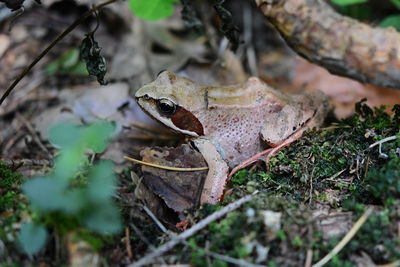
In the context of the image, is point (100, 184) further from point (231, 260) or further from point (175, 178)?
point (175, 178)

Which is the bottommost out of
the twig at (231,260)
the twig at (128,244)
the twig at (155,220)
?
the twig at (128,244)

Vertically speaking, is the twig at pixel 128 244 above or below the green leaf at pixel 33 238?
below

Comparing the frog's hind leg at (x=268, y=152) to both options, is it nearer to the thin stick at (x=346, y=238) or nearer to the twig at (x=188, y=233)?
the twig at (x=188, y=233)

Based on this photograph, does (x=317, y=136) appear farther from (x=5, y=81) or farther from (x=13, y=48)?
(x=13, y=48)

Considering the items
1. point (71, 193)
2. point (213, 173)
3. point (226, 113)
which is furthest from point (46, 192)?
point (226, 113)

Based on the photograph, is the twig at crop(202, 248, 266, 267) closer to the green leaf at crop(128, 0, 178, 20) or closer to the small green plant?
the small green plant

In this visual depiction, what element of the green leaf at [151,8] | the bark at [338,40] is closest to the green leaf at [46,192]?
the bark at [338,40]

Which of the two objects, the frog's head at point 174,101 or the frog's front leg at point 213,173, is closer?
the frog's front leg at point 213,173
